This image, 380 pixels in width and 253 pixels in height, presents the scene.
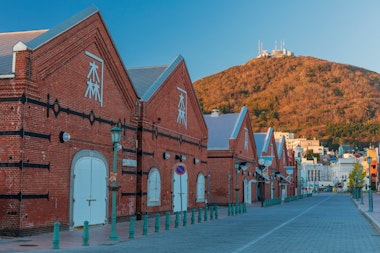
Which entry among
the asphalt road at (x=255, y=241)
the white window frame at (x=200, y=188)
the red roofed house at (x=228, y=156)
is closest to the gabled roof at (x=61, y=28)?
the asphalt road at (x=255, y=241)

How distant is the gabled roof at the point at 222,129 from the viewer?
50500 millimetres

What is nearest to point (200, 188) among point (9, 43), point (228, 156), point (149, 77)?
point (149, 77)

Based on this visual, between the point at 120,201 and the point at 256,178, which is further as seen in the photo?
the point at 256,178

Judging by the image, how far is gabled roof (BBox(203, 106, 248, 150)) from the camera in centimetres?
5050

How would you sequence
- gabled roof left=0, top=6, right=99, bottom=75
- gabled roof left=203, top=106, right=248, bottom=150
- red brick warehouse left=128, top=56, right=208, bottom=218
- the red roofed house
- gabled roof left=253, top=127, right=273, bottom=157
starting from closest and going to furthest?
gabled roof left=0, top=6, right=99, bottom=75 → red brick warehouse left=128, top=56, right=208, bottom=218 → the red roofed house → gabled roof left=203, top=106, right=248, bottom=150 → gabled roof left=253, top=127, right=273, bottom=157

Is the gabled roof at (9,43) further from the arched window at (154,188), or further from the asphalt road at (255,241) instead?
the arched window at (154,188)

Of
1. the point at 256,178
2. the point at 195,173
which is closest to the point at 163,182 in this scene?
the point at 195,173

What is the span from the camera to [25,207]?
18.3 metres

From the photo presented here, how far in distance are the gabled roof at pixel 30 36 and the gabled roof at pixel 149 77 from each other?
721 cm

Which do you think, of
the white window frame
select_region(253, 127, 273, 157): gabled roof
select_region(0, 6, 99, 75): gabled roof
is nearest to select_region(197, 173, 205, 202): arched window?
the white window frame

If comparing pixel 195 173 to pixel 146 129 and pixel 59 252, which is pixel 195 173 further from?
pixel 59 252

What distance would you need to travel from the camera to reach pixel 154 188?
99.0ft

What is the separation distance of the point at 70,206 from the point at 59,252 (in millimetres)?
6796

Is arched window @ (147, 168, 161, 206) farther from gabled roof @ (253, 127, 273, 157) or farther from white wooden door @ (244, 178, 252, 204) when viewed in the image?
gabled roof @ (253, 127, 273, 157)
